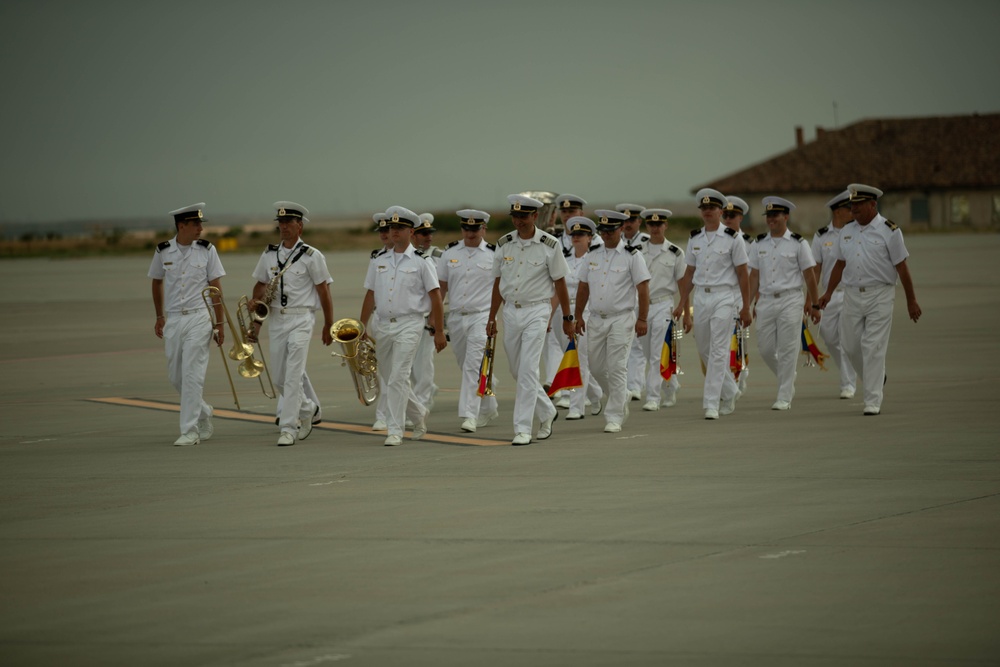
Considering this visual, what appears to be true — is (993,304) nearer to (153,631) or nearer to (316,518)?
(316,518)

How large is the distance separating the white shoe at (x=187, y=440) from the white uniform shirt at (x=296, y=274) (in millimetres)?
1401

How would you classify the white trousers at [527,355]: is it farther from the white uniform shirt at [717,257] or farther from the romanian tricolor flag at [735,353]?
the romanian tricolor flag at [735,353]

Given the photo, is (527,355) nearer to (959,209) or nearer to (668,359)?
(668,359)

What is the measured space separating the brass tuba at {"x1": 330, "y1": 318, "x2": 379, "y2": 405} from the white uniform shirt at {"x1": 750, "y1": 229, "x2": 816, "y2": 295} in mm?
4574

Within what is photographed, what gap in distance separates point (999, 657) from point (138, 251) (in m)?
82.6

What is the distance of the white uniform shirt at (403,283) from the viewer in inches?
525

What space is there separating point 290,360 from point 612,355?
3.06 m

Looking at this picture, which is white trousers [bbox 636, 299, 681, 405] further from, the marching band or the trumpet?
the trumpet

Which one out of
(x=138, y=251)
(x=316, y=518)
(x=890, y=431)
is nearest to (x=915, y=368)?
(x=890, y=431)

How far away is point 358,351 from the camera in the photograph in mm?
14078

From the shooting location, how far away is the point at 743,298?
14.9 meters

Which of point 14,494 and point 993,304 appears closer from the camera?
point 14,494

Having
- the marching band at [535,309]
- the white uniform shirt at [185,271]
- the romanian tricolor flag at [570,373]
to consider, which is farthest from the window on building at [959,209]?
the white uniform shirt at [185,271]

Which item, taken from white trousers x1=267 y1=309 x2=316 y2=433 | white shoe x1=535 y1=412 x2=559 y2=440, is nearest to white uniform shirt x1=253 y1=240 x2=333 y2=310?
white trousers x1=267 y1=309 x2=316 y2=433
